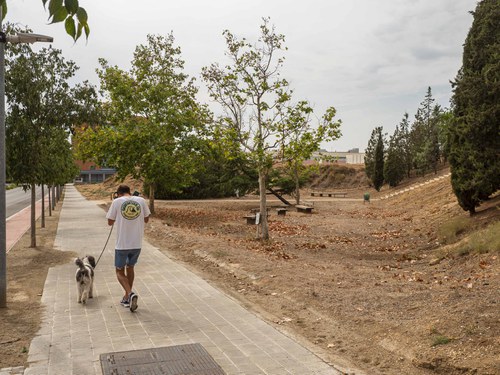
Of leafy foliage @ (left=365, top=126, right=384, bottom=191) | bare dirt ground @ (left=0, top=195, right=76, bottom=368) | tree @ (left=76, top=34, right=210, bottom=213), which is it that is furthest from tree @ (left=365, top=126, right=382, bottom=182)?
bare dirt ground @ (left=0, top=195, right=76, bottom=368)

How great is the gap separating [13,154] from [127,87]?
12.1 m

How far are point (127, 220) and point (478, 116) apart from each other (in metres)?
13.5

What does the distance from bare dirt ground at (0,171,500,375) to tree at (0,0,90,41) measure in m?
4.03

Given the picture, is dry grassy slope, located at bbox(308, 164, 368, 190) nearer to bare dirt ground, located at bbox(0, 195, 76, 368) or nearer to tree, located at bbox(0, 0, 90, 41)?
bare dirt ground, located at bbox(0, 195, 76, 368)

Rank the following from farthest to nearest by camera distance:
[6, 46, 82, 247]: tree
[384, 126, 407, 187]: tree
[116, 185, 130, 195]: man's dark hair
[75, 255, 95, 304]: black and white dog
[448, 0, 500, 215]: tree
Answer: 1. [384, 126, 407, 187]: tree
2. [448, 0, 500, 215]: tree
3. [6, 46, 82, 247]: tree
4. [75, 255, 95, 304]: black and white dog
5. [116, 185, 130, 195]: man's dark hair

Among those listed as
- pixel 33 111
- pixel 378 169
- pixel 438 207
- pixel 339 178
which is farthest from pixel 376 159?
pixel 33 111

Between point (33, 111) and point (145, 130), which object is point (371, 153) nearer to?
point (145, 130)

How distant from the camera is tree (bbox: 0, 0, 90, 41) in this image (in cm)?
207

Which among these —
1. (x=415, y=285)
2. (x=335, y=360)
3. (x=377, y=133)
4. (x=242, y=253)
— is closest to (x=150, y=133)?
(x=242, y=253)

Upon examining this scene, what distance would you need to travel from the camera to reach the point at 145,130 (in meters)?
22.8

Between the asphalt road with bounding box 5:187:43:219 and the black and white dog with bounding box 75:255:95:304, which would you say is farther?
the asphalt road with bounding box 5:187:43:219

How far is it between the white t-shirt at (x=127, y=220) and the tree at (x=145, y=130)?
15.8m

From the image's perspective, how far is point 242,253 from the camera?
1174 centimetres

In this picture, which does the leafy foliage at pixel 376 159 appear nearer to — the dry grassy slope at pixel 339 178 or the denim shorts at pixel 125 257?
the dry grassy slope at pixel 339 178
